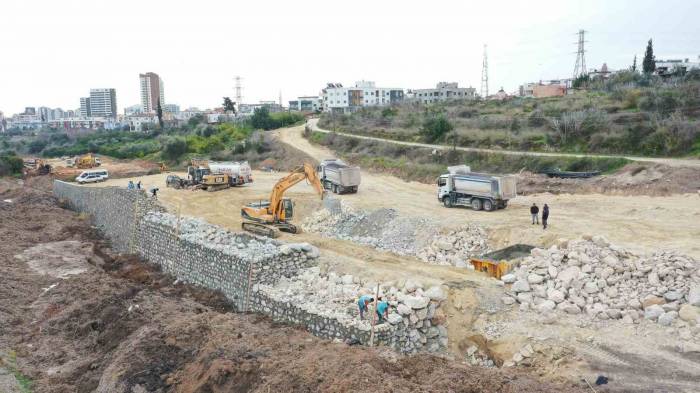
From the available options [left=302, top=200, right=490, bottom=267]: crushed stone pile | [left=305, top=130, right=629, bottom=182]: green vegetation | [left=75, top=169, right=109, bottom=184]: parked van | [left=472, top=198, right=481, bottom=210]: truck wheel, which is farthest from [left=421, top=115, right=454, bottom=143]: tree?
[left=75, top=169, right=109, bottom=184]: parked van

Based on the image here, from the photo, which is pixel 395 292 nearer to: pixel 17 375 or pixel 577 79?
pixel 17 375

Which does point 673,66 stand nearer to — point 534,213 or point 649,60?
point 649,60

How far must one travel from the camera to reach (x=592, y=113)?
38.6 metres

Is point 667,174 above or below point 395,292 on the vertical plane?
above

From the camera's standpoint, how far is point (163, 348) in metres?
13.5

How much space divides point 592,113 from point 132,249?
31.0 metres

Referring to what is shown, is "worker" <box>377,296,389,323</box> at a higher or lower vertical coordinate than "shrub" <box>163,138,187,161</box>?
lower

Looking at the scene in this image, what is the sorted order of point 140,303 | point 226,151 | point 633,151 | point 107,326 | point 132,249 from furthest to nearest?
point 226,151
point 633,151
point 132,249
point 140,303
point 107,326

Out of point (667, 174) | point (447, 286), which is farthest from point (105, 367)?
point (667, 174)

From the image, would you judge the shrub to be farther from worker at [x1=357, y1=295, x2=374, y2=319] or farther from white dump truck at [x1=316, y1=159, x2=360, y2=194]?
worker at [x1=357, y1=295, x2=374, y2=319]

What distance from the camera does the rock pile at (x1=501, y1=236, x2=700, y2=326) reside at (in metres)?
13.1

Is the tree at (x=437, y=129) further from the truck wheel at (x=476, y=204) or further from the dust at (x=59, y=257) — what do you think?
the dust at (x=59, y=257)

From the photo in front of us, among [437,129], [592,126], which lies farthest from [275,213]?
[437,129]

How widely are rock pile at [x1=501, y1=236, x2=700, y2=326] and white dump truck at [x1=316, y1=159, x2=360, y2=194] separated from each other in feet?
50.3
